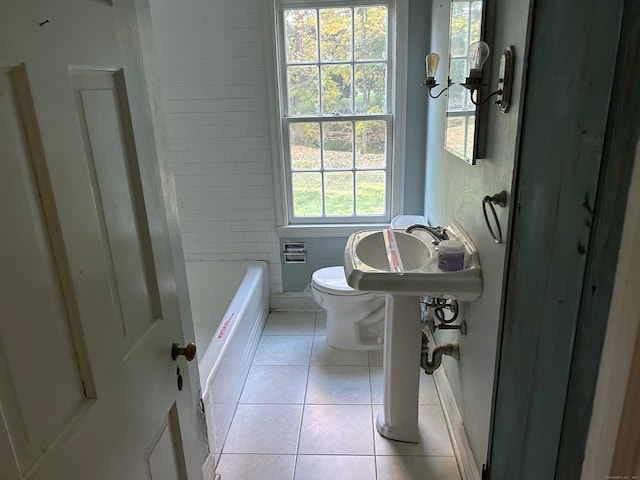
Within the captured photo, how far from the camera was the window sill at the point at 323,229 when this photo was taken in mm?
3127

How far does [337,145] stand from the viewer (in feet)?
9.92

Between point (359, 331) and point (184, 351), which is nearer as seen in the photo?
point (184, 351)

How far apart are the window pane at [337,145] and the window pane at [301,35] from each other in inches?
16.9

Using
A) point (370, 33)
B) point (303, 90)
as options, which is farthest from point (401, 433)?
point (370, 33)

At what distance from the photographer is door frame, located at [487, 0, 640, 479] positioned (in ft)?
2.06

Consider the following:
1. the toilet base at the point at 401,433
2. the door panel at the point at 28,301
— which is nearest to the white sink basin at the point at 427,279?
the toilet base at the point at 401,433

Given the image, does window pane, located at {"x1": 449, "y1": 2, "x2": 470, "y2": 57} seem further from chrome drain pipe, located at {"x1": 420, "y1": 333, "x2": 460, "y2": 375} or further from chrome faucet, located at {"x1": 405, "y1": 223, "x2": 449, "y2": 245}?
chrome drain pipe, located at {"x1": 420, "y1": 333, "x2": 460, "y2": 375}

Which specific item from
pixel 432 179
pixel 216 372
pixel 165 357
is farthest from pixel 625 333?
pixel 432 179

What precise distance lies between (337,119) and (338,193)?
485 millimetres

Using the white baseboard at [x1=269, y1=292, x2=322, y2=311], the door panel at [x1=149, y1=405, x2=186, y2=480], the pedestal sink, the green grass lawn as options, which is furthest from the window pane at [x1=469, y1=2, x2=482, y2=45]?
the white baseboard at [x1=269, y1=292, x2=322, y2=311]

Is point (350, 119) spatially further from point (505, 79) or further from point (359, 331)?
point (505, 79)

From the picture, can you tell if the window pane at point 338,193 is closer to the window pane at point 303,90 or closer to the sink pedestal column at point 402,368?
the window pane at point 303,90

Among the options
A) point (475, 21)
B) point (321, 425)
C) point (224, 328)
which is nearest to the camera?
point (475, 21)

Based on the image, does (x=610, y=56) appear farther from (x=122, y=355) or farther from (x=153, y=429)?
(x=153, y=429)
